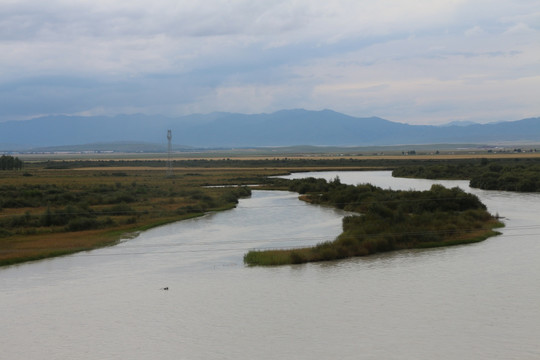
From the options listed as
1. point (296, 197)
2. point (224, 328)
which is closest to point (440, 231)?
point (224, 328)

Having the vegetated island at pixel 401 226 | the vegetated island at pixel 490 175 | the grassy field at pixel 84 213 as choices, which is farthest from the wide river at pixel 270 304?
the vegetated island at pixel 490 175

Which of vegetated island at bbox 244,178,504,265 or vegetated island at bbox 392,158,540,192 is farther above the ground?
vegetated island at bbox 392,158,540,192

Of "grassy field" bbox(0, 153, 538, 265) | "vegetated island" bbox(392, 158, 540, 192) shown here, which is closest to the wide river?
"grassy field" bbox(0, 153, 538, 265)

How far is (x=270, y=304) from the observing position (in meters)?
20.5

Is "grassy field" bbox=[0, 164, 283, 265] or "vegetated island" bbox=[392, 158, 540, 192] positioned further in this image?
"vegetated island" bbox=[392, 158, 540, 192]

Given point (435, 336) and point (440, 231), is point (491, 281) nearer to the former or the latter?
point (435, 336)

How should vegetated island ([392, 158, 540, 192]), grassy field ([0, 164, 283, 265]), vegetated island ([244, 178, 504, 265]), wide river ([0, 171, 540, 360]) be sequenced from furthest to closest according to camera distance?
vegetated island ([392, 158, 540, 192]) → grassy field ([0, 164, 283, 265]) → vegetated island ([244, 178, 504, 265]) → wide river ([0, 171, 540, 360])

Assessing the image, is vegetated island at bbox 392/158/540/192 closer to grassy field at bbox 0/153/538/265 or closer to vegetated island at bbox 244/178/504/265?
vegetated island at bbox 244/178/504/265

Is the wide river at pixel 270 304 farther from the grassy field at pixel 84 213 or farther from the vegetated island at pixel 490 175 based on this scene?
the vegetated island at pixel 490 175

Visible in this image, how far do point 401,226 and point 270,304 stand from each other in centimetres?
1265

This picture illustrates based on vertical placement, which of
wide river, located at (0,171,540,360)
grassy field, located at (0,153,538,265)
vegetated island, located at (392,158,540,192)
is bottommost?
wide river, located at (0,171,540,360)

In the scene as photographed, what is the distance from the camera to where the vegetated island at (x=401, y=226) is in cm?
2734

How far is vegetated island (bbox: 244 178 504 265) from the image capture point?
2734 centimetres

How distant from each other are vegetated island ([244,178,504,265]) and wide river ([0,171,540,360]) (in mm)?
900
